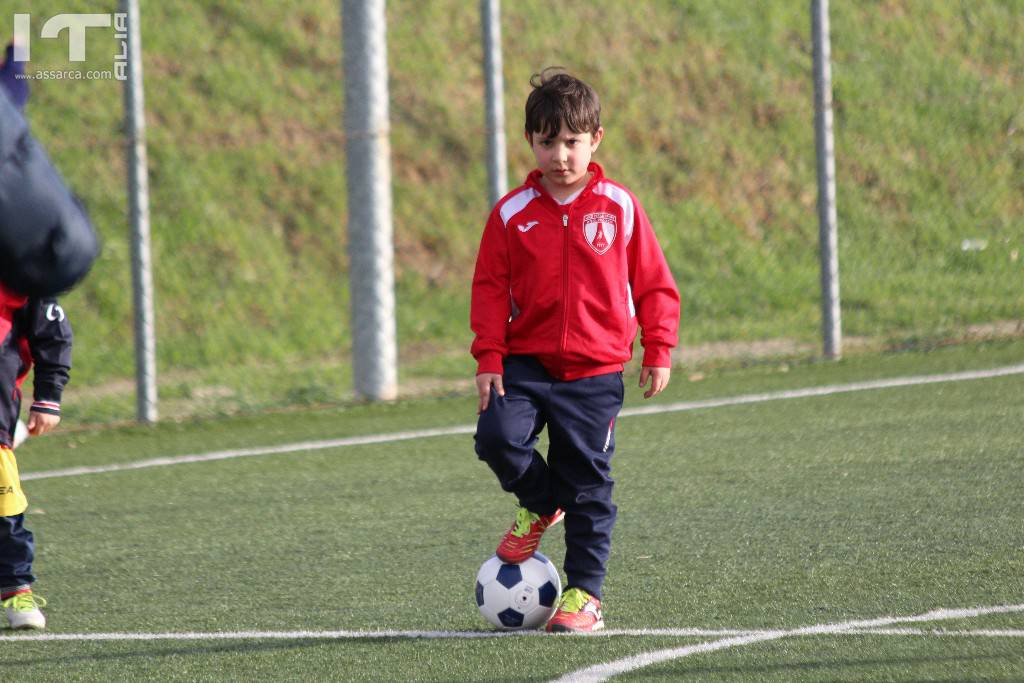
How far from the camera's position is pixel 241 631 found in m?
4.48

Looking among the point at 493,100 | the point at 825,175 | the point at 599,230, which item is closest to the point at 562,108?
the point at 599,230

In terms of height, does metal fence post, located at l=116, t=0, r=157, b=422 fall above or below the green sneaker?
above

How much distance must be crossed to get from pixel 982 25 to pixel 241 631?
14.5m

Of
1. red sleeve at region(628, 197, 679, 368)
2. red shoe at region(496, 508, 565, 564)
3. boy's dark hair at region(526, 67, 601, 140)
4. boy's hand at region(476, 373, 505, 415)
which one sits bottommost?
red shoe at region(496, 508, 565, 564)

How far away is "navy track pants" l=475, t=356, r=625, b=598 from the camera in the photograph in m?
4.39

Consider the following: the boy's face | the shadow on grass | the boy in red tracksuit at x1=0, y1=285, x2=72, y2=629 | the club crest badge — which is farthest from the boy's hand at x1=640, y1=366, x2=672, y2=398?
the boy in red tracksuit at x1=0, y1=285, x2=72, y2=629

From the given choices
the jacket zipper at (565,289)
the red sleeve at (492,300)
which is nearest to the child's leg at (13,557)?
the red sleeve at (492,300)

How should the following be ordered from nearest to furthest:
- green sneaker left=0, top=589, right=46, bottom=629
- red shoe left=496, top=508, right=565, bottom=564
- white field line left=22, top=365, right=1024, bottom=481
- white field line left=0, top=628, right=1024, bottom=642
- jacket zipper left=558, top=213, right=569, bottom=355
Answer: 1. white field line left=0, top=628, right=1024, bottom=642
2. jacket zipper left=558, top=213, right=569, bottom=355
3. red shoe left=496, top=508, right=565, bottom=564
4. green sneaker left=0, top=589, right=46, bottom=629
5. white field line left=22, top=365, right=1024, bottom=481

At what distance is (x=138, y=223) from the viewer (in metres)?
9.11

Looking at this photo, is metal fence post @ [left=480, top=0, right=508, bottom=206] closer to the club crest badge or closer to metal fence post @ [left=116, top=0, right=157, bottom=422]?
metal fence post @ [left=116, top=0, right=157, bottom=422]

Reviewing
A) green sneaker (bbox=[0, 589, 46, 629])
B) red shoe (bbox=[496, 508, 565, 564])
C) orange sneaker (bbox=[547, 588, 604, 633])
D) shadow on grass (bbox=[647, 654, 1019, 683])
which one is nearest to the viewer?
shadow on grass (bbox=[647, 654, 1019, 683])

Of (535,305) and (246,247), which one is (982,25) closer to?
(246,247)

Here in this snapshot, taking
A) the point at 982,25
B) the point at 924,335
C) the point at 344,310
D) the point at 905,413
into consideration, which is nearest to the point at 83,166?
the point at 344,310

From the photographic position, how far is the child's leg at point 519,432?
14.3 feet
